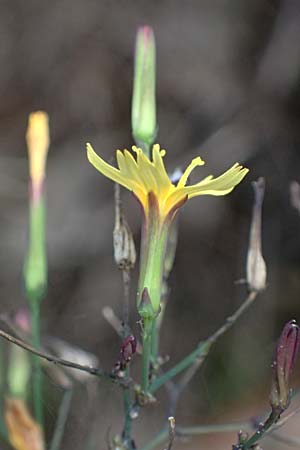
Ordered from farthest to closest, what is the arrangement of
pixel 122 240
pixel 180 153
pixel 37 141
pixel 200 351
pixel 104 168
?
pixel 180 153, pixel 37 141, pixel 200 351, pixel 122 240, pixel 104 168

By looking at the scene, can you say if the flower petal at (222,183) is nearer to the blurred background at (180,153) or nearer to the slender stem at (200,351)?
the slender stem at (200,351)

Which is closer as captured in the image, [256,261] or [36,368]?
[256,261]

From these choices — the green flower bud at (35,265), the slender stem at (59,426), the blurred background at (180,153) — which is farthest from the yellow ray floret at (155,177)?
the blurred background at (180,153)

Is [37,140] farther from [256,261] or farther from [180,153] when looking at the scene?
[180,153]

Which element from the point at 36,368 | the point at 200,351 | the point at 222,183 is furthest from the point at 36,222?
the point at 222,183

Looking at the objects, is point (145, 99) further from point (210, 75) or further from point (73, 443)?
point (210, 75)
